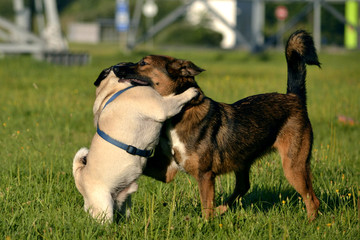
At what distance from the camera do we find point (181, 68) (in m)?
4.70

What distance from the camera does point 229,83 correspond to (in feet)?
43.8

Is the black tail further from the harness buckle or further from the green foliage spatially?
the green foliage

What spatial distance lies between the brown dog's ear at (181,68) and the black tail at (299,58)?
143 cm

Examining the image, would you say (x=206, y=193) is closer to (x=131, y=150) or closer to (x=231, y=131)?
(x=231, y=131)

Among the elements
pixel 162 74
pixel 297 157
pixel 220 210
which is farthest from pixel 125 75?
pixel 297 157

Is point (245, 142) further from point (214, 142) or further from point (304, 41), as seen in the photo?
point (304, 41)

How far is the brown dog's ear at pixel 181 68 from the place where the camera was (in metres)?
4.59

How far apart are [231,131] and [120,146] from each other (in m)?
1.30

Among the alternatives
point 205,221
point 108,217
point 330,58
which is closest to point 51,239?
point 108,217

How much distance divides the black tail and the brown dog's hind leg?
1.79 ft

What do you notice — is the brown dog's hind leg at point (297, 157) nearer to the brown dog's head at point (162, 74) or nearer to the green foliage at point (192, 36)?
the brown dog's head at point (162, 74)

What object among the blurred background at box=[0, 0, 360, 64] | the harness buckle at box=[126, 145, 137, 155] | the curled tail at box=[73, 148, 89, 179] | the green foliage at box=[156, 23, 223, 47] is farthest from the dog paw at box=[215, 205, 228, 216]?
the green foliage at box=[156, 23, 223, 47]

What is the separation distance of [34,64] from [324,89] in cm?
886

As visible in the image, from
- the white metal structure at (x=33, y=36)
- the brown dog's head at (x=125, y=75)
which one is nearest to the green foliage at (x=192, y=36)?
the white metal structure at (x=33, y=36)
